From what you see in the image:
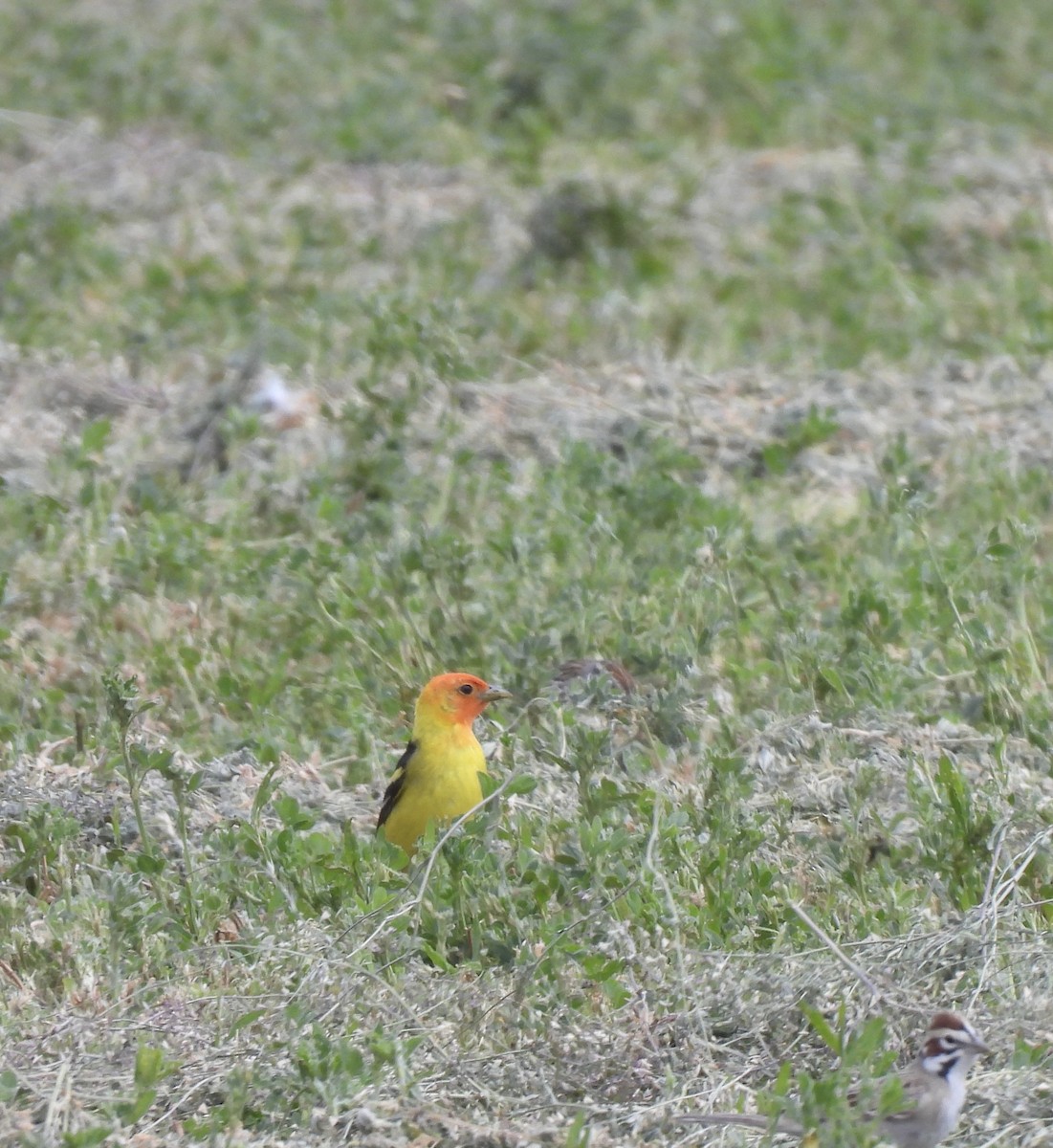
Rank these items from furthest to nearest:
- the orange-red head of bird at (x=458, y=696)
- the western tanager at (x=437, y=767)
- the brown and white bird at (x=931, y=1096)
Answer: the orange-red head of bird at (x=458, y=696) → the western tanager at (x=437, y=767) → the brown and white bird at (x=931, y=1096)

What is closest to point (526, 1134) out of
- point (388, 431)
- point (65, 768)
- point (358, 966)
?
point (358, 966)

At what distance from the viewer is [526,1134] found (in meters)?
3.73

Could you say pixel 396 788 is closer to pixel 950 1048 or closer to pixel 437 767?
pixel 437 767

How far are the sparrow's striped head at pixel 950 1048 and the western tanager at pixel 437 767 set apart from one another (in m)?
1.63

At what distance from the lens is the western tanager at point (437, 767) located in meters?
5.14

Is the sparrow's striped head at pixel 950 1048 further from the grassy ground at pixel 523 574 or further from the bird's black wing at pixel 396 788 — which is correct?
the bird's black wing at pixel 396 788

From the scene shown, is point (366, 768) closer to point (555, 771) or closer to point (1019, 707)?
point (555, 771)

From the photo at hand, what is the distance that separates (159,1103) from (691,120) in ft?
30.5

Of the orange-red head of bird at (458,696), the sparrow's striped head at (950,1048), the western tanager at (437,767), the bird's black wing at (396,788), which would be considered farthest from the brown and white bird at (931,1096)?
the orange-red head of bird at (458,696)

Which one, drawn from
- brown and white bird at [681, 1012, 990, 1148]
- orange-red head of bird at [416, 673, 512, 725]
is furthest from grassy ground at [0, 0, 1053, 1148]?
orange-red head of bird at [416, 673, 512, 725]

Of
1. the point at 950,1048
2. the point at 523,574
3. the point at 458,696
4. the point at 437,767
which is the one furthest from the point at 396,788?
the point at 950,1048

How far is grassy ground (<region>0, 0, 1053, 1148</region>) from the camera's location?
4.10m

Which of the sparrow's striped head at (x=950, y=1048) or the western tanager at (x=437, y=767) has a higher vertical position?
the sparrow's striped head at (x=950, y=1048)

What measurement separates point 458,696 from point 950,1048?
2064 mm
